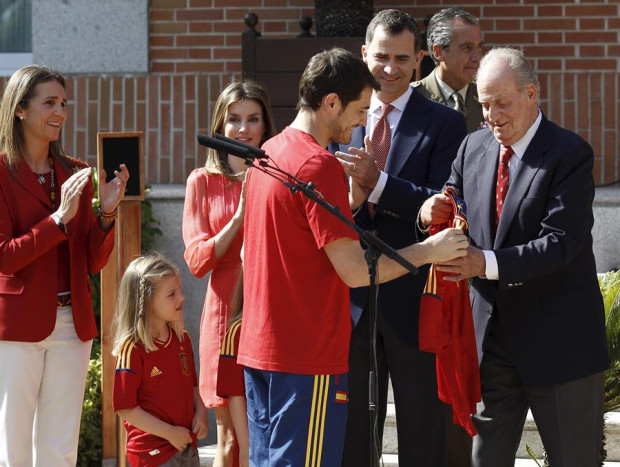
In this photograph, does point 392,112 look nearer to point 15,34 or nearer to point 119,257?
point 119,257

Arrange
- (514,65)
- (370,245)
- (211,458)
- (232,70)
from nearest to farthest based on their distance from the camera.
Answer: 1. (370,245)
2. (514,65)
3. (211,458)
4. (232,70)

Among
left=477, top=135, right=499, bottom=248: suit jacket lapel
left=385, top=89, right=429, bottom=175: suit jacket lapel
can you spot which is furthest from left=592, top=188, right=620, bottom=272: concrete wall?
left=477, top=135, right=499, bottom=248: suit jacket lapel

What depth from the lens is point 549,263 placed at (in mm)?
4062

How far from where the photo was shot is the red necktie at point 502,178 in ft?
14.0

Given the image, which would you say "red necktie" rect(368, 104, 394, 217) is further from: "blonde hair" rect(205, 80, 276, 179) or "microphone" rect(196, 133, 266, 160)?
"microphone" rect(196, 133, 266, 160)

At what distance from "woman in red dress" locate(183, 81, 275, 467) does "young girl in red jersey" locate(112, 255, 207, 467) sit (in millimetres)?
111

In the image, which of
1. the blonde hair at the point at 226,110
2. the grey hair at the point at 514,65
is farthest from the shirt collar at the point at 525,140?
the blonde hair at the point at 226,110

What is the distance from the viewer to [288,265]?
381 centimetres

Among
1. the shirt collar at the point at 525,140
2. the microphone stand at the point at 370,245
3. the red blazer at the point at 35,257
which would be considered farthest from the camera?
the red blazer at the point at 35,257

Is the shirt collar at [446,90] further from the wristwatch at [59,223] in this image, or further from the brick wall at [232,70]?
the wristwatch at [59,223]

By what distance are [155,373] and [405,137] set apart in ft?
4.98

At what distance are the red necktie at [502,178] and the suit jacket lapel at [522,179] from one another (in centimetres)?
5

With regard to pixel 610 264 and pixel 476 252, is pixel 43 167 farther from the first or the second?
pixel 610 264

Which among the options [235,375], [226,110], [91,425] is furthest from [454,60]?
[91,425]
